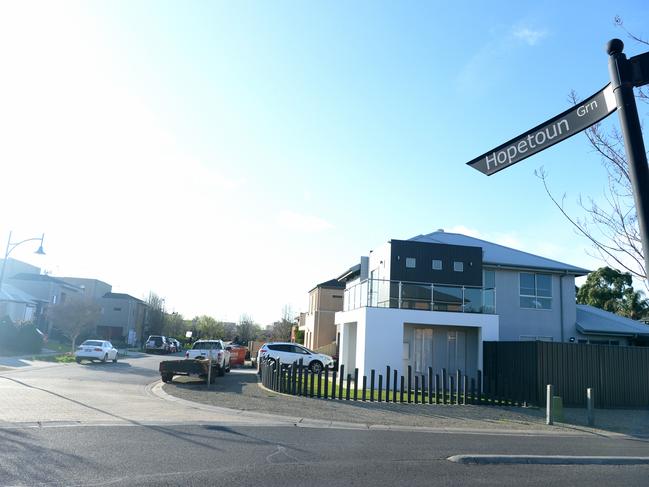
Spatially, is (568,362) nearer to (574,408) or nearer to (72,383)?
(574,408)

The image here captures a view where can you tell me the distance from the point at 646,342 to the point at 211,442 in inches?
1061

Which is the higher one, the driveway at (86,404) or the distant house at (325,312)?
the distant house at (325,312)

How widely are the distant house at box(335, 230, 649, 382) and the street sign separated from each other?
17623mm

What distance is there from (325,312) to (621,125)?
43047 millimetres

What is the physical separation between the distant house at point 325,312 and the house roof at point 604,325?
68.9ft

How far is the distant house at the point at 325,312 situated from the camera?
4570cm

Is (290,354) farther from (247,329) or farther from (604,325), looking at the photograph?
(247,329)

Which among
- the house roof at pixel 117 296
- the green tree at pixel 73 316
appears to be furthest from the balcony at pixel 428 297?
the house roof at pixel 117 296

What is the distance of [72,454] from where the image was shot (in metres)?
8.01

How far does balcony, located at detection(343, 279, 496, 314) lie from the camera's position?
875 inches

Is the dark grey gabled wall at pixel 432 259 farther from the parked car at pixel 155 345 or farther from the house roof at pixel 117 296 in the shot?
the house roof at pixel 117 296

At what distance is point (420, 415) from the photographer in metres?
14.9

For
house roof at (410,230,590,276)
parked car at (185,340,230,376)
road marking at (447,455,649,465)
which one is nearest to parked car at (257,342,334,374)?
parked car at (185,340,230,376)

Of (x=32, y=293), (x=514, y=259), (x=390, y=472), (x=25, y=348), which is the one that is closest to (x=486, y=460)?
(x=390, y=472)
